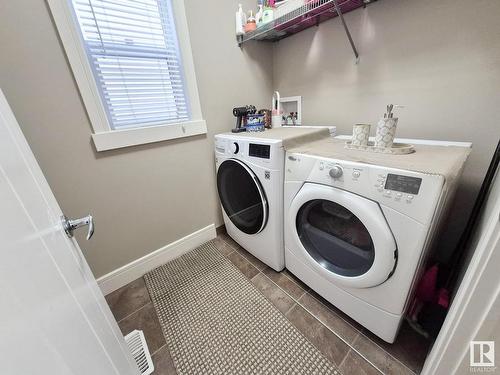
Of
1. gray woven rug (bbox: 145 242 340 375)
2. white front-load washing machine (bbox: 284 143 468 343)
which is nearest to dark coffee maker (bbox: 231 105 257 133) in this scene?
white front-load washing machine (bbox: 284 143 468 343)

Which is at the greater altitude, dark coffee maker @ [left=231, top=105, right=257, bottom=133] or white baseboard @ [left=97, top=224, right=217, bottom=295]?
dark coffee maker @ [left=231, top=105, right=257, bottom=133]

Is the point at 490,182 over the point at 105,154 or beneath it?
beneath

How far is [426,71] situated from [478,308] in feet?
3.85

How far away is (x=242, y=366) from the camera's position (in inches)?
36.6

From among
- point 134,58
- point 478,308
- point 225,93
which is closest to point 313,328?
point 478,308

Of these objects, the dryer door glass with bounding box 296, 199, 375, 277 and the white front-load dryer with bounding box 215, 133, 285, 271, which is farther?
the white front-load dryer with bounding box 215, 133, 285, 271

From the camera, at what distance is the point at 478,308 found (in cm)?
47

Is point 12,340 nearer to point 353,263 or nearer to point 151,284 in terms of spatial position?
point 353,263

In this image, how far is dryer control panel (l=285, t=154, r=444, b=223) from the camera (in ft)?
2.14

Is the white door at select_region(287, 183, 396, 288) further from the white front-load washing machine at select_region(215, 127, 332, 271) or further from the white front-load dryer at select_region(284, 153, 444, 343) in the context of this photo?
the white front-load washing machine at select_region(215, 127, 332, 271)

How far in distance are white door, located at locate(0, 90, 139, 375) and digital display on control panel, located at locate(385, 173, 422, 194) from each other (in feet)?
Result: 3.03

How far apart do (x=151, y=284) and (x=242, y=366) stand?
2.63 feet

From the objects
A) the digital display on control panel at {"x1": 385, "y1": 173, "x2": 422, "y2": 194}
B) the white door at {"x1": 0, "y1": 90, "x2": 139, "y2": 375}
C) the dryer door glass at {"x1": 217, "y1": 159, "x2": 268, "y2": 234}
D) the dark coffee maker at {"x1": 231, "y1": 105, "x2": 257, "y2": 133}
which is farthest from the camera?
the dark coffee maker at {"x1": 231, "y1": 105, "x2": 257, "y2": 133}

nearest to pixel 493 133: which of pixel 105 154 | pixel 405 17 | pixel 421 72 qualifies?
pixel 421 72
